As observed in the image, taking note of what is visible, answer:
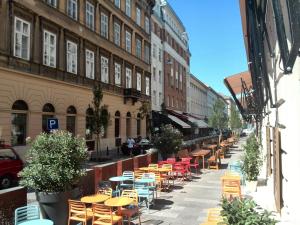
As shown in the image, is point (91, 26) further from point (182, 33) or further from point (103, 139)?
point (182, 33)

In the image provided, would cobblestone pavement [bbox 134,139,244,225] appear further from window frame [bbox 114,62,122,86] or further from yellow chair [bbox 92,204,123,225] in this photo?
window frame [bbox 114,62,122,86]

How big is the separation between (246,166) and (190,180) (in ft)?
14.3

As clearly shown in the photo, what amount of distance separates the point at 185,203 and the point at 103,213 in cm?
427

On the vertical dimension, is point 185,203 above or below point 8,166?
below

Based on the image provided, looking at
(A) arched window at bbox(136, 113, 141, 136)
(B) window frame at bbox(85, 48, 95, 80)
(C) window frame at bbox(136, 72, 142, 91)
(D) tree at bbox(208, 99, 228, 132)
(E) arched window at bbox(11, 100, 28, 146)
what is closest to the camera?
(E) arched window at bbox(11, 100, 28, 146)

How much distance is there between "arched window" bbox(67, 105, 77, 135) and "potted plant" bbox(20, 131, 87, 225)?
17.2 meters

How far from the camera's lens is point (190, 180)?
1609cm

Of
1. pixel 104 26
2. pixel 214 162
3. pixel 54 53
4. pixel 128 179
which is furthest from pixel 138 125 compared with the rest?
pixel 128 179

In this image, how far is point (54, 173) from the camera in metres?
8.23

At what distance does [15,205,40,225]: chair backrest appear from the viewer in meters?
6.96

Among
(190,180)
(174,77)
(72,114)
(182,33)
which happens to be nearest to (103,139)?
(72,114)

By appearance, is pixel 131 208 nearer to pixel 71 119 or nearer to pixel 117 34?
pixel 71 119

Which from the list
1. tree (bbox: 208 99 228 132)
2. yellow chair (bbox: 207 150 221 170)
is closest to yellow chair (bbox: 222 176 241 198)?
yellow chair (bbox: 207 150 221 170)

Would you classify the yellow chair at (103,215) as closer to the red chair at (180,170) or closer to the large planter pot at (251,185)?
the large planter pot at (251,185)
